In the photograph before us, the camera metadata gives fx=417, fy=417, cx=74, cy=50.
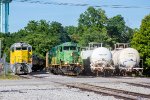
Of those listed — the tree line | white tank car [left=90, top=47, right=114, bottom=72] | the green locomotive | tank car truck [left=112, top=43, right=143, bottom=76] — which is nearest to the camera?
tank car truck [left=112, top=43, right=143, bottom=76]

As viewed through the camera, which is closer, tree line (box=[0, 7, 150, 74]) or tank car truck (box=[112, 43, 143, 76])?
tank car truck (box=[112, 43, 143, 76])

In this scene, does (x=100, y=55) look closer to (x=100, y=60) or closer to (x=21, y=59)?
(x=100, y=60)

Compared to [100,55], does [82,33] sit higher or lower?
higher

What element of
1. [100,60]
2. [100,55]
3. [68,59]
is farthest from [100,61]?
[68,59]

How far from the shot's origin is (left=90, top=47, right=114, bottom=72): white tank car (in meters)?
39.2

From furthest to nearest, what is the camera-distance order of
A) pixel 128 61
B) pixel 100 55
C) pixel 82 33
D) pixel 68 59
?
1. pixel 82 33
2. pixel 68 59
3. pixel 100 55
4. pixel 128 61

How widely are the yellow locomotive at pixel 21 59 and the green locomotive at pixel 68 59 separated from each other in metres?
2.76

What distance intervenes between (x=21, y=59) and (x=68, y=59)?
18.6ft

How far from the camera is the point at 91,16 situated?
108 m

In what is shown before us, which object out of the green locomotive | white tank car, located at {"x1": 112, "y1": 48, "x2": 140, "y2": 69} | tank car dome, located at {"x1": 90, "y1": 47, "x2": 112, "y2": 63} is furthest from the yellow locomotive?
white tank car, located at {"x1": 112, "y1": 48, "x2": 140, "y2": 69}

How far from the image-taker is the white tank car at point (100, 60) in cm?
3925

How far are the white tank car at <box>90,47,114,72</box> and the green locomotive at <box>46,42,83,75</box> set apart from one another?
134 centimetres

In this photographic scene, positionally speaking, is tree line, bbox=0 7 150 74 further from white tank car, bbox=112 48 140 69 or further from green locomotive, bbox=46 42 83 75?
white tank car, bbox=112 48 140 69

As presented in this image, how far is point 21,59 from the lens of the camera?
43125 millimetres
